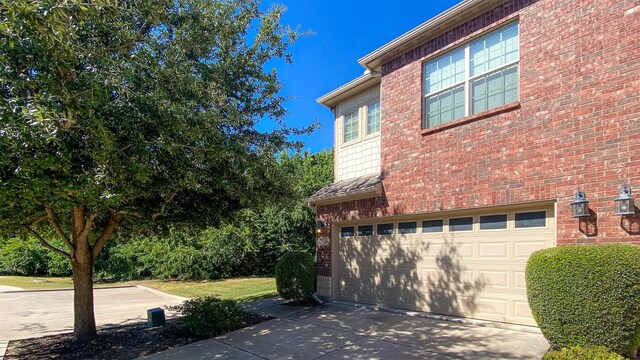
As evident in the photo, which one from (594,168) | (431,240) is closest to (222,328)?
(431,240)

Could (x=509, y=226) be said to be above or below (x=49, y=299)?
above

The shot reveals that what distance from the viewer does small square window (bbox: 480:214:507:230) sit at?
7.59 metres

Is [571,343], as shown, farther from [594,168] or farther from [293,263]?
[293,263]

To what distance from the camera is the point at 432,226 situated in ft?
29.1

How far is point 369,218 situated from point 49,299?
13058 mm

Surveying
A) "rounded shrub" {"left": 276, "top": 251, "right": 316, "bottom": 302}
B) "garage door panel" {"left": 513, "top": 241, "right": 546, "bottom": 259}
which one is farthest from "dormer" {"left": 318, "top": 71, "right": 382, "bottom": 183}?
"garage door panel" {"left": 513, "top": 241, "right": 546, "bottom": 259}

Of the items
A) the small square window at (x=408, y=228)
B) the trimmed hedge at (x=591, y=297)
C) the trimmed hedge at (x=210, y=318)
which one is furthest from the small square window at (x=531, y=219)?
the trimmed hedge at (x=210, y=318)

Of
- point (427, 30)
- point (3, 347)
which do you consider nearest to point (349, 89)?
point (427, 30)

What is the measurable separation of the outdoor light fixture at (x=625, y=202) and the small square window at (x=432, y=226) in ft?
11.4

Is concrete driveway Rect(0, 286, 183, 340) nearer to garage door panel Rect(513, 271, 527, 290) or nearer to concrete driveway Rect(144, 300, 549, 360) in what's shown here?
concrete driveway Rect(144, 300, 549, 360)

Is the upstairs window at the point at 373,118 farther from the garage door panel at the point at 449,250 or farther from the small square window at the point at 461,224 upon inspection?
the garage door panel at the point at 449,250

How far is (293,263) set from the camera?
1078 centimetres

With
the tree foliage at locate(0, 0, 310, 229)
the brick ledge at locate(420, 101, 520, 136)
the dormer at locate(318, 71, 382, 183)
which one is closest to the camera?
the tree foliage at locate(0, 0, 310, 229)

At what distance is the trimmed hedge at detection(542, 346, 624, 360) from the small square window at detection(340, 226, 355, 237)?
20.7 feet
